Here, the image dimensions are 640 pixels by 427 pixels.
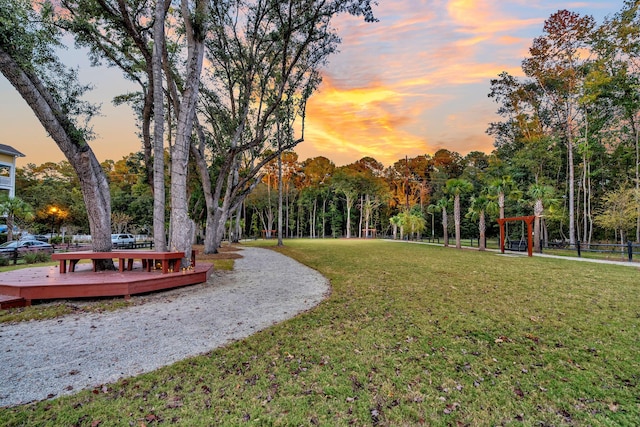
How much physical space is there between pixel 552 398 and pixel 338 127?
23202mm

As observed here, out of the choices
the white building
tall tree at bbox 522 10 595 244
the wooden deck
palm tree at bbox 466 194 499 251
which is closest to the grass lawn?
the wooden deck

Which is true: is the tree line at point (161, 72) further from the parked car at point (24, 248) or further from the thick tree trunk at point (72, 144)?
the parked car at point (24, 248)

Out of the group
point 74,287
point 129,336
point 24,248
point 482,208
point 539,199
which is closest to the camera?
point 129,336

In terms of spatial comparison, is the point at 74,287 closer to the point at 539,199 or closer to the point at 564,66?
the point at 539,199

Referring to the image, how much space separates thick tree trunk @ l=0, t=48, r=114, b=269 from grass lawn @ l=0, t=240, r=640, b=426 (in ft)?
21.2

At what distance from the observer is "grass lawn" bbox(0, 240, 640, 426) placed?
2.36 meters

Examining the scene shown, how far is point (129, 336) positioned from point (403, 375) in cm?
386

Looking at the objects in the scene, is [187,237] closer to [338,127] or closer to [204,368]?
[204,368]

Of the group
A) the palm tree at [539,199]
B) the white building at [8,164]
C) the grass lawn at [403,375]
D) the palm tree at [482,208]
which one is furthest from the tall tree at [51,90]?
the white building at [8,164]

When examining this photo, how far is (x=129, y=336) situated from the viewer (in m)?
4.07

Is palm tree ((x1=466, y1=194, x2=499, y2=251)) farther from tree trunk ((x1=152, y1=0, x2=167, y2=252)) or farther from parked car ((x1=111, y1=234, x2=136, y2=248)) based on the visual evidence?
parked car ((x1=111, y1=234, x2=136, y2=248))

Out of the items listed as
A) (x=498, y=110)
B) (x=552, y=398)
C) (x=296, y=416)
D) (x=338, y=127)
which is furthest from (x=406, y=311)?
(x=498, y=110)

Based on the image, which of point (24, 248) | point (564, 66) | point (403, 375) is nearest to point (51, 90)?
point (403, 375)

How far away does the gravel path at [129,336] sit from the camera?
294 cm
